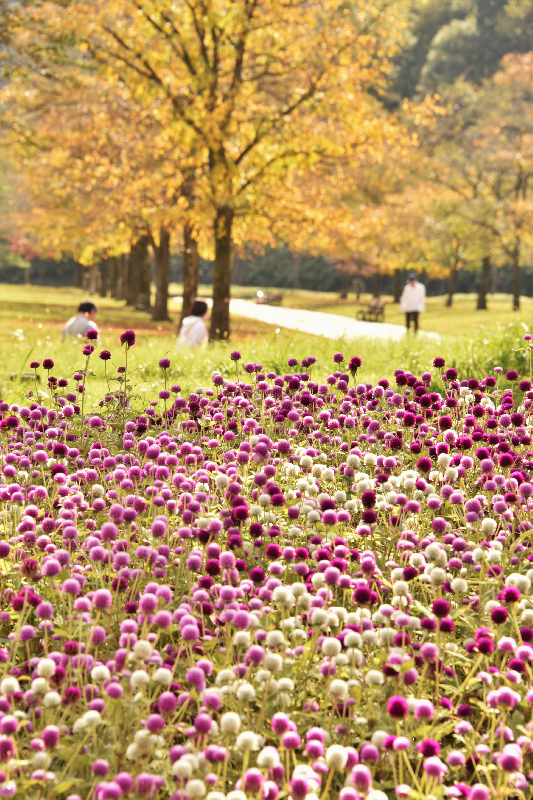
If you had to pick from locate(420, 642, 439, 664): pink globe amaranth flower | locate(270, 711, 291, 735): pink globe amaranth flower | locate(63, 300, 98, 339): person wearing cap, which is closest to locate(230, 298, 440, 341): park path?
A: locate(63, 300, 98, 339): person wearing cap

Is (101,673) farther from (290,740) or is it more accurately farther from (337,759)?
(337,759)

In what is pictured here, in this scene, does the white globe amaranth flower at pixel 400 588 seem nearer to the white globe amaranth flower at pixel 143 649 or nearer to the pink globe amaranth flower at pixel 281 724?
the pink globe amaranth flower at pixel 281 724

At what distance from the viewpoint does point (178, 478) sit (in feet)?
13.6

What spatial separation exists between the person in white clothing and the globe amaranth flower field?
706 cm

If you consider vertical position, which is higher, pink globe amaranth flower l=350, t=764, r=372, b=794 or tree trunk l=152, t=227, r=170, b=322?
tree trunk l=152, t=227, r=170, b=322

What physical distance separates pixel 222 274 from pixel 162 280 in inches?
478

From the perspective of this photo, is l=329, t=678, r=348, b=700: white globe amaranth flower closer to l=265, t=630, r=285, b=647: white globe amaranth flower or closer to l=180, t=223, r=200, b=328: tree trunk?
l=265, t=630, r=285, b=647: white globe amaranth flower

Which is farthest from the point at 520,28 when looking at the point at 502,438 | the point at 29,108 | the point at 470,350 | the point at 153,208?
the point at 502,438

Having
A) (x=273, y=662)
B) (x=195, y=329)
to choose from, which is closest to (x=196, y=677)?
(x=273, y=662)

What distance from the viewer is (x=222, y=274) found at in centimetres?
1778

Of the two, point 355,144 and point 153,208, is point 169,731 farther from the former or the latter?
point 153,208

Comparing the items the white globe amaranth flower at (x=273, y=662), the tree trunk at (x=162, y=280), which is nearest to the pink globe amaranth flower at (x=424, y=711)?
→ the white globe amaranth flower at (x=273, y=662)

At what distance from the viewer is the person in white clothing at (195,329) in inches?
479

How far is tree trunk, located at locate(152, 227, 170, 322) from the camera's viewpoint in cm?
2809
